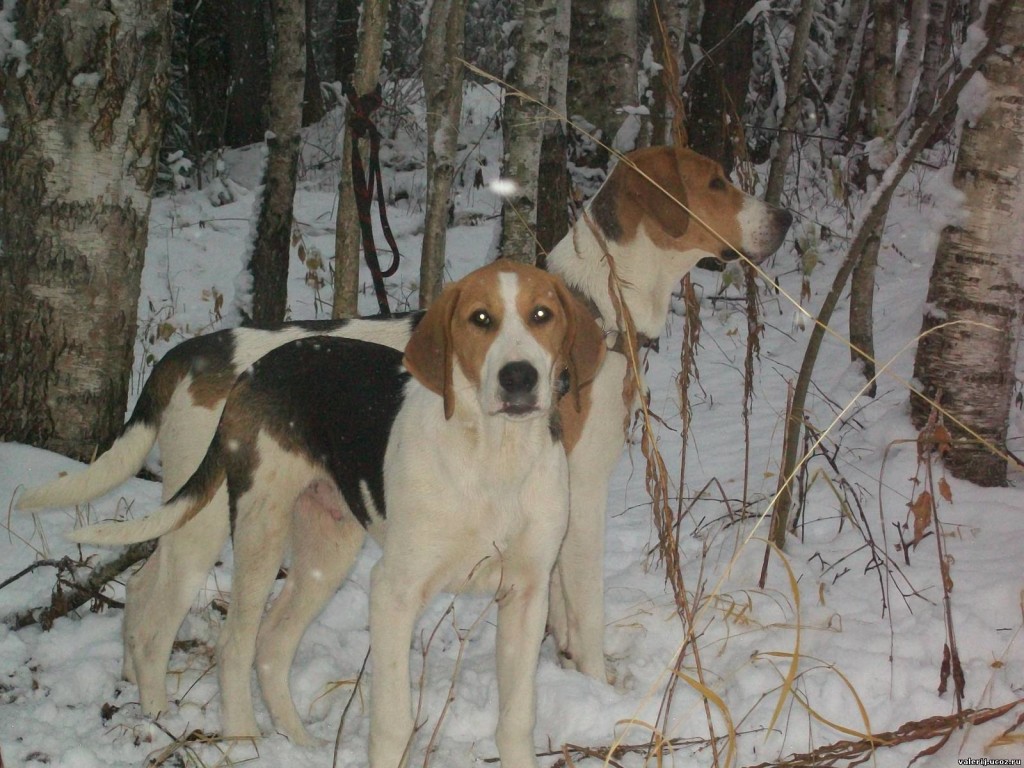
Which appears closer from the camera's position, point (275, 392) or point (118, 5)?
point (275, 392)

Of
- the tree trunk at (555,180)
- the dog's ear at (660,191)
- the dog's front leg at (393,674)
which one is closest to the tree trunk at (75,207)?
the dog's ear at (660,191)

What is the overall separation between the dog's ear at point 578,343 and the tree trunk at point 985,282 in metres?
2.43

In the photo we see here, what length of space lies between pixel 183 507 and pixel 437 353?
108 cm

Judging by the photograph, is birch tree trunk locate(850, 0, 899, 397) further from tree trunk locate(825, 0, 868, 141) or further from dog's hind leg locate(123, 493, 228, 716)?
tree trunk locate(825, 0, 868, 141)

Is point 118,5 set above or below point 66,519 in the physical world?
above

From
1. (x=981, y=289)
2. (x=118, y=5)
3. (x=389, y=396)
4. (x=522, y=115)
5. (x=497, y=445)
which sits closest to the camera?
(x=497, y=445)

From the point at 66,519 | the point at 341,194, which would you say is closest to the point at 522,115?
the point at 341,194

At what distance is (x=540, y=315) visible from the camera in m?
2.94

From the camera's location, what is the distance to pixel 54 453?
4.80 metres

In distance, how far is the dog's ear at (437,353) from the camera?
2.92m

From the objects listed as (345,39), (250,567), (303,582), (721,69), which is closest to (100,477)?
(250,567)

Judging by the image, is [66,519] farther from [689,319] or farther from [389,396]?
[689,319]

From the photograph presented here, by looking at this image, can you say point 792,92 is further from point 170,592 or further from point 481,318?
point 170,592

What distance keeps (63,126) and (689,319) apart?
9.47 ft
